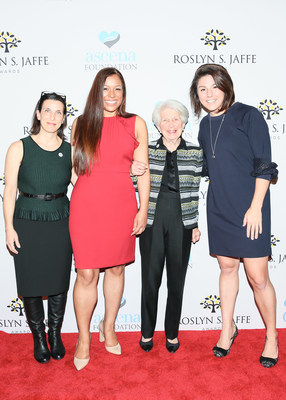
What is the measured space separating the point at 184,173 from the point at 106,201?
54 centimetres

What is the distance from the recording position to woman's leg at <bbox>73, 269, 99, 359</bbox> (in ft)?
7.80

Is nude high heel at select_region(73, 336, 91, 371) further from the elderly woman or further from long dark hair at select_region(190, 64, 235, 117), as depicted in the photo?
long dark hair at select_region(190, 64, 235, 117)

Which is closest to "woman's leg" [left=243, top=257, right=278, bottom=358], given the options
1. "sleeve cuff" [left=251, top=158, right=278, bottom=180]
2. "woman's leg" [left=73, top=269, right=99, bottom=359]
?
"sleeve cuff" [left=251, top=158, right=278, bottom=180]

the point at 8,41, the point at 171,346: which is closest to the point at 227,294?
the point at 171,346

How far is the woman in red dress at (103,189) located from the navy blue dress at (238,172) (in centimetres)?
47

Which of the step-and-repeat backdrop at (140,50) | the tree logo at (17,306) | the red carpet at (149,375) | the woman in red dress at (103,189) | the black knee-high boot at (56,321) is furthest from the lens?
the tree logo at (17,306)

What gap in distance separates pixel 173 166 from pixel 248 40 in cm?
111

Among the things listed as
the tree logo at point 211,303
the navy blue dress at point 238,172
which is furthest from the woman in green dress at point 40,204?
the tree logo at point 211,303

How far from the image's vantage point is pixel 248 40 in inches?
106

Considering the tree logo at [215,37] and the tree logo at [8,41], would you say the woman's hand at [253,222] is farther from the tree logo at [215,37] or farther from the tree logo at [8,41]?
the tree logo at [8,41]

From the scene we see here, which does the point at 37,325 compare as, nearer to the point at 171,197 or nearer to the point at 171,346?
the point at 171,346

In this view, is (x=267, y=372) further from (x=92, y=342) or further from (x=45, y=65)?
(x=45, y=65)

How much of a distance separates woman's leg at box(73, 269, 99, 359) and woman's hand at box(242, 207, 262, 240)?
0.99 meters

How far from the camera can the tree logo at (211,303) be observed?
2.98 meters
